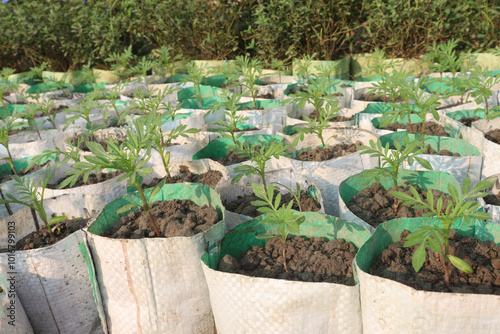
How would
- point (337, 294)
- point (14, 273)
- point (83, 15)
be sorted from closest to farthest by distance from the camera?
point (337, 294), point (14, 273), point (83, 15)

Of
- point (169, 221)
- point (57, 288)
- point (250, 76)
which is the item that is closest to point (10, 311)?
point (57, 288)

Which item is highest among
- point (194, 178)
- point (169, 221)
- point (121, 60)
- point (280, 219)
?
point (121, 60)

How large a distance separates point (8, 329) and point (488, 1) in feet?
17.7

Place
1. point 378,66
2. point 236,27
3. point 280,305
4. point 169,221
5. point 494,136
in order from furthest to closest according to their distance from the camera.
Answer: point 236,27
point 378,66
point 494,136
point 169,221
point 280,305

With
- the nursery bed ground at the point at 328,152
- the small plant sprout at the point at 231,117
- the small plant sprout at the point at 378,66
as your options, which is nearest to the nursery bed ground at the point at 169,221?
the small plant sprout at the point at 231,117

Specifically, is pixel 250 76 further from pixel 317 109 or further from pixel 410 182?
pixel 410 182

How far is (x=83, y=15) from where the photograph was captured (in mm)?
5793

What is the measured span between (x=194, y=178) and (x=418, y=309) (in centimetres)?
146

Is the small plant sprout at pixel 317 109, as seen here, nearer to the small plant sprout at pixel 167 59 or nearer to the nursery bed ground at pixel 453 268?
the nursery bed ground at pixel 453 268

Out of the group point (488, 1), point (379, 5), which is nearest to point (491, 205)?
point (379, 5)

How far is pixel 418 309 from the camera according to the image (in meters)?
1.12

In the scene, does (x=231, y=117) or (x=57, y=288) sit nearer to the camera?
(x=57, y=288)

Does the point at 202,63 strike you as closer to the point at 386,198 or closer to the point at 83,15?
the point at 83,15

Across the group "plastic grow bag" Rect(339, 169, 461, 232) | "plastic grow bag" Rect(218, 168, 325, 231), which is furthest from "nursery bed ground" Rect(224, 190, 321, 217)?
"plastic grow bag" Rect(339, 169, 461, 232)
